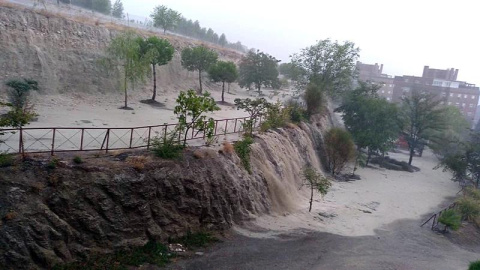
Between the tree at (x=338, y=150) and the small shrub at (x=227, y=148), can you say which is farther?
the tree at (x=338, y=150)

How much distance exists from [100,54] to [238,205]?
76.1 feet

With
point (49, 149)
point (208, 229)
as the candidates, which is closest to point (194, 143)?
point (208, 229)

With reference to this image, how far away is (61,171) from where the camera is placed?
510 inches

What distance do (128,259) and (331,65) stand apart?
39.2 meters

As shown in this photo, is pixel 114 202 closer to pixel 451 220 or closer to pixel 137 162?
pixel 137 162

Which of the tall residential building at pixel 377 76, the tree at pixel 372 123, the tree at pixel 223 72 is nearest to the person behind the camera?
the tree at pixel 372 123

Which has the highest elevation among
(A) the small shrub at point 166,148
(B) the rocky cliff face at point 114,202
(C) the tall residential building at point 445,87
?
(C) the tall residential building at point 445,87

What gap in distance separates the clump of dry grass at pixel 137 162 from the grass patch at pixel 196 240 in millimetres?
3042

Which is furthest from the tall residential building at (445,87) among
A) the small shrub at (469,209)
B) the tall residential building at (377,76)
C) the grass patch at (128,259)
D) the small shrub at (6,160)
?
the small shrub at (6,160)

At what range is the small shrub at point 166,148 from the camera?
15992 mm

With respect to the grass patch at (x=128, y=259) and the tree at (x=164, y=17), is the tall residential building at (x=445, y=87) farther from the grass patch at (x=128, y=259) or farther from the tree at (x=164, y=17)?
the grass patch at (x=128, y=259)

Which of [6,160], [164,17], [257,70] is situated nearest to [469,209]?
[6,160]

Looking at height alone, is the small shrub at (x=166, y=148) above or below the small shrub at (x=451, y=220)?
above

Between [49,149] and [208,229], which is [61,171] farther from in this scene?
[208,229]
